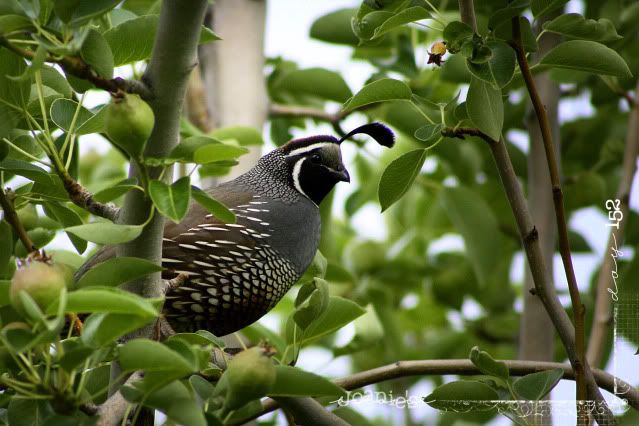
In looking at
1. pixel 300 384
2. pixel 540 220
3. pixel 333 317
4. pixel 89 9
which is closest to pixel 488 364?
pixel 333 317

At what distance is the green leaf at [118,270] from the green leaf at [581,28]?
109cm

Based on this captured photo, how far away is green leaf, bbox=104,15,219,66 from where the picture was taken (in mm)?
2074

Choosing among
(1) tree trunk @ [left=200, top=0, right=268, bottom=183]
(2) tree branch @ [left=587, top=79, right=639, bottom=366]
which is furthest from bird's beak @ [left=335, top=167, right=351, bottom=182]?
(2) tree branch @ [left=587, top=79, right=639, bottom=366]

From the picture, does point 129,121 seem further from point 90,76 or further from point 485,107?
point 485,107

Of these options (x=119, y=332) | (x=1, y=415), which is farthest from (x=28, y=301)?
(x=1, y=415)

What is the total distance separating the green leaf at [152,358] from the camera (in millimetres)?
1513

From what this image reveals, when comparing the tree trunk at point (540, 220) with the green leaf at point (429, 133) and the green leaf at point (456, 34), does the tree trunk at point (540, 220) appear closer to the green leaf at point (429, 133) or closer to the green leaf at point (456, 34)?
the green leaf at point (429, 133)

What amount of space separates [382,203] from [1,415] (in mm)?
983

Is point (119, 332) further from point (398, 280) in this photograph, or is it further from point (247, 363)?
point (398, 280)

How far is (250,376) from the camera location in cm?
160

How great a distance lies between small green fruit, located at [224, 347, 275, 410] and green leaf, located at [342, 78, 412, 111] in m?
0.73

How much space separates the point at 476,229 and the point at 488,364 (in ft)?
6.03

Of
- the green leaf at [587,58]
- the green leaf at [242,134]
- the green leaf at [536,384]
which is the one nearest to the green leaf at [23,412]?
the green leaf at [536,384]

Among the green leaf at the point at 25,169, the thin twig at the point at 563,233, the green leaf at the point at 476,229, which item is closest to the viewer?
the thin twig at the point at 563,233
